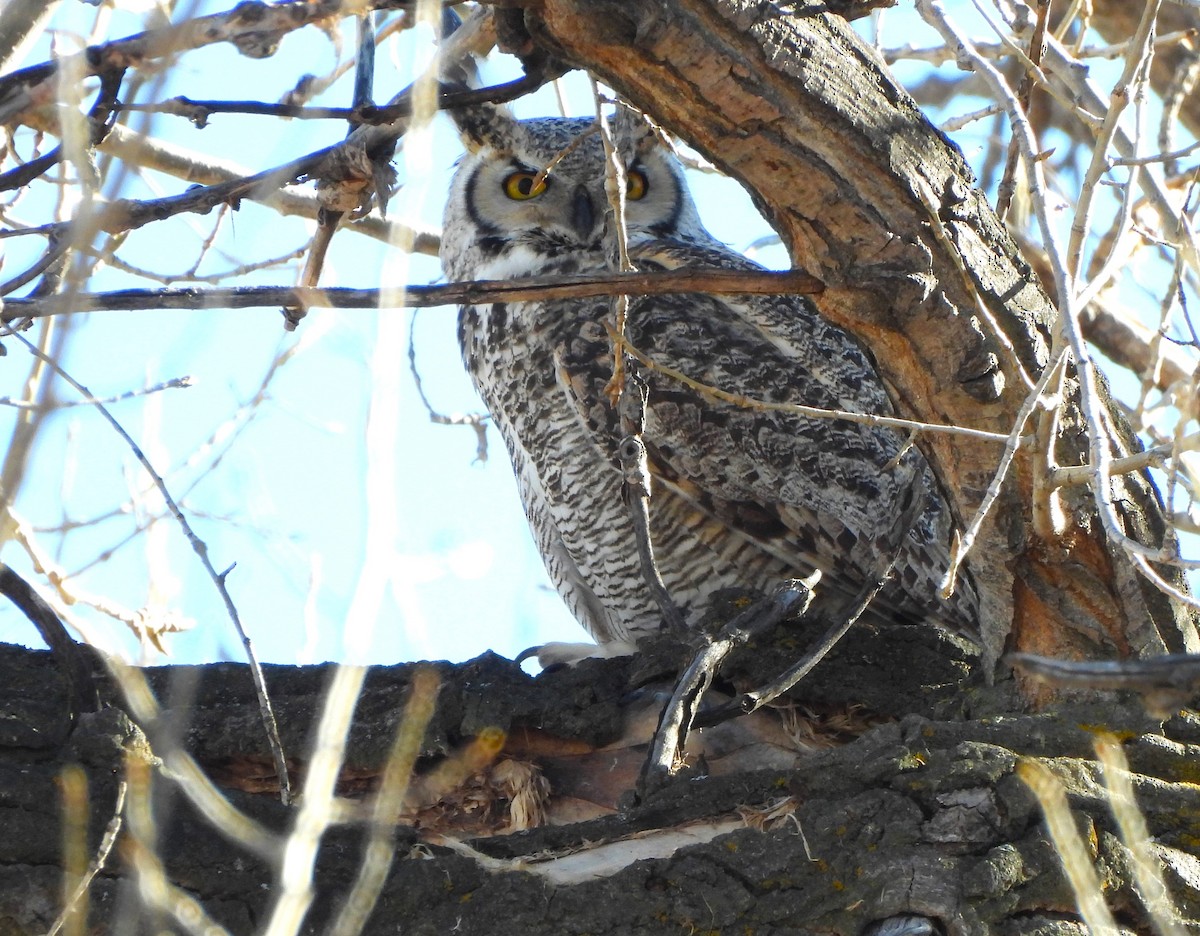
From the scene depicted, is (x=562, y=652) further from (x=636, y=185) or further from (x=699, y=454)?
(x=636, y=185)

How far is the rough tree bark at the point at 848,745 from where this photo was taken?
1741 mm

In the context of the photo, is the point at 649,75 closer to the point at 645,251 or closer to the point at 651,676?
the point at 651,676

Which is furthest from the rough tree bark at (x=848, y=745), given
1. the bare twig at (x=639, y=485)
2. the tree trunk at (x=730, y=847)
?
the bare twig at (x=639, y=485)

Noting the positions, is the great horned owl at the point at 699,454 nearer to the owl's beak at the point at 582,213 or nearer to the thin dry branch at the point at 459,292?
the owl's beak at the point at 582,213

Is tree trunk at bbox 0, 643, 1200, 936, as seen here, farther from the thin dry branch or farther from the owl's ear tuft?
the owl's ear tuft

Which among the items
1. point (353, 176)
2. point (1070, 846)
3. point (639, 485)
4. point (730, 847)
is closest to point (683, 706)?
point (730, 847)

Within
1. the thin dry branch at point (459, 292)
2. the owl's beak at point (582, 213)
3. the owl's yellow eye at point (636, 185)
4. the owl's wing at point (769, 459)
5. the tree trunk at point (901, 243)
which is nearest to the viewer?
the thin dry branch at point (459, 292)

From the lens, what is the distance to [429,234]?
474cm

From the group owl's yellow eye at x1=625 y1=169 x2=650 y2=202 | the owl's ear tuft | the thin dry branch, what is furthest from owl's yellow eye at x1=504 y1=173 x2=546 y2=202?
the thin dry branch

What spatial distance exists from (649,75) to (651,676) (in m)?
1.07

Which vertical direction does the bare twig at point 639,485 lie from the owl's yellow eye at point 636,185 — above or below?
below

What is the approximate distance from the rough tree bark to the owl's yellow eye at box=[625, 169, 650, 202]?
2.19 m

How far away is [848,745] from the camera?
197 centimetres

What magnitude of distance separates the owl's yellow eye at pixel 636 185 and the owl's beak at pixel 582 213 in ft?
0.48
